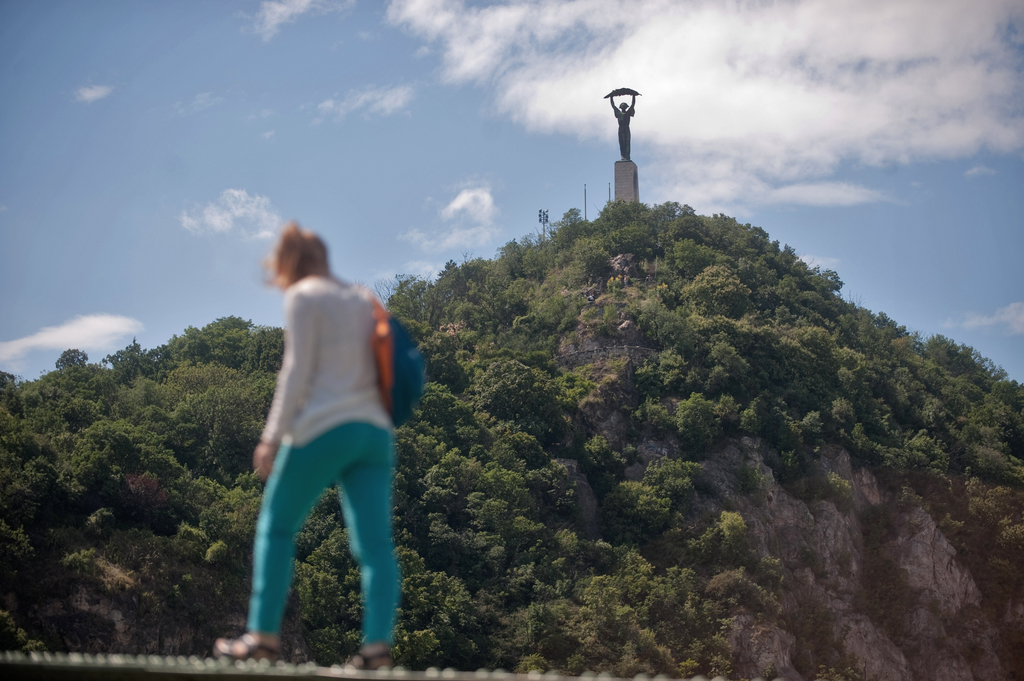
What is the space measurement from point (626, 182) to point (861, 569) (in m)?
32.1

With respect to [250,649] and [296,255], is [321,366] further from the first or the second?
[250,649]

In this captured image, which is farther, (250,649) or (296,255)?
(296,255)

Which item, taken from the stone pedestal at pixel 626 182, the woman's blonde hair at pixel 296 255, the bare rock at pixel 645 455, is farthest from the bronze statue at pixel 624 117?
the woman's blonde hair at pixel 296 255

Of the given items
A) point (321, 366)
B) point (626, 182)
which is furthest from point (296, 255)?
point (626, 182)

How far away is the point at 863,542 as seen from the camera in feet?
168

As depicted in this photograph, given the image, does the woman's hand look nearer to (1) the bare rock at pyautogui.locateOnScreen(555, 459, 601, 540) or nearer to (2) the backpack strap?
(2) the backpack strap

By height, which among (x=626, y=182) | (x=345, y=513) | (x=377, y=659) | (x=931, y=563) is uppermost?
(x=626, y=182)

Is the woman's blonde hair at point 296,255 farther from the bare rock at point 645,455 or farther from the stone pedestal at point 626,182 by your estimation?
the stone pedestal at point 626,182

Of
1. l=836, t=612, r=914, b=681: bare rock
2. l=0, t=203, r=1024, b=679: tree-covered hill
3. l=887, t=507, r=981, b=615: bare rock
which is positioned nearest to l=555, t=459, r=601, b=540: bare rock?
l=0, t=203, r=1024, b=679: tree-covered hill

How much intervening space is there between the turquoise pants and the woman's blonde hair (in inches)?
31.9

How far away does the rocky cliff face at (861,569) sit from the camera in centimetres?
4628

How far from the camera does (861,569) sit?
50.0 m

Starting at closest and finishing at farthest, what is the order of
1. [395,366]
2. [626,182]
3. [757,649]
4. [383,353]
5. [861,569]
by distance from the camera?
[383,353] < [395,366] < [757,649] < [861,569] < [626,182]

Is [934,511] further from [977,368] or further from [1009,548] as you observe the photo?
[977,368]
